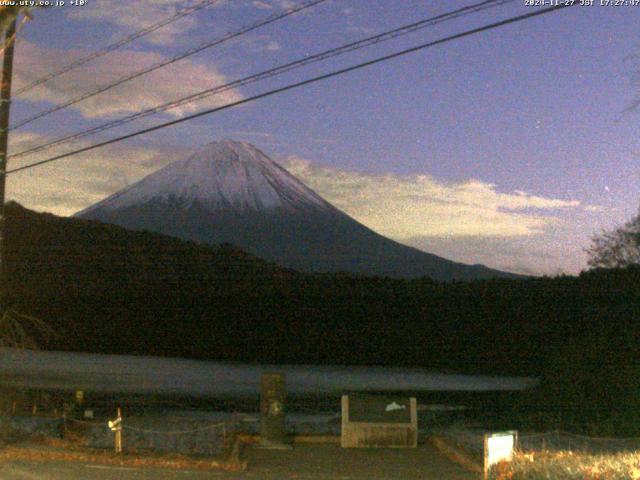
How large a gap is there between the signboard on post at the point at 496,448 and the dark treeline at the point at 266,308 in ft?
120

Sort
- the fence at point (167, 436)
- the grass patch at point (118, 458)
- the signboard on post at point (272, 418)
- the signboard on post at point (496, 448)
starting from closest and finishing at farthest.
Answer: the signboard on post at point (496, 448) → the grass patch at point (118, 458) → the signboard on post at point (272, 418) → the fence at point (167, 436)

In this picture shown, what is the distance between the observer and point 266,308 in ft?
250

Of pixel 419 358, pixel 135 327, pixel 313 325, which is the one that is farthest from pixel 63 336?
pixel 419 358

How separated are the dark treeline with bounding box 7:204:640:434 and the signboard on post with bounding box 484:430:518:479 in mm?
36665

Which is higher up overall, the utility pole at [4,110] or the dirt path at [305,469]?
the utility pole at [4,110]

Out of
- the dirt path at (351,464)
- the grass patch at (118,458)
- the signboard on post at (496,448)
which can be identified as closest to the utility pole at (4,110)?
the grass patch at (118,458)

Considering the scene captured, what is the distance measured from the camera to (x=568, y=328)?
54469 mm

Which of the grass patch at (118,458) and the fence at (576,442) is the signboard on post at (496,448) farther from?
the fence at (576,442)

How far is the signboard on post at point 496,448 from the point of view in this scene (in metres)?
13.3

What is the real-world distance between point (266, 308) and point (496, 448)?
6294 cm

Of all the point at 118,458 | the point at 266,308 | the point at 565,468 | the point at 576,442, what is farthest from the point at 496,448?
the point at 266,308

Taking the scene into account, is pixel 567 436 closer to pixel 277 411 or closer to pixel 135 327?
pixel 277 411

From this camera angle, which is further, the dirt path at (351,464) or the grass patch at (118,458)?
the grass patch at (118,458)

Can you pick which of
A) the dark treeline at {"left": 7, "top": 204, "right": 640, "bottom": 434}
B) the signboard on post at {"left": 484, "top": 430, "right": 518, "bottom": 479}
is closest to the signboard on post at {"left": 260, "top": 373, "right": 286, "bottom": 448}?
the signboard on post at {"left": 484, "top": 430, "right": 518, "bottom": 479}
